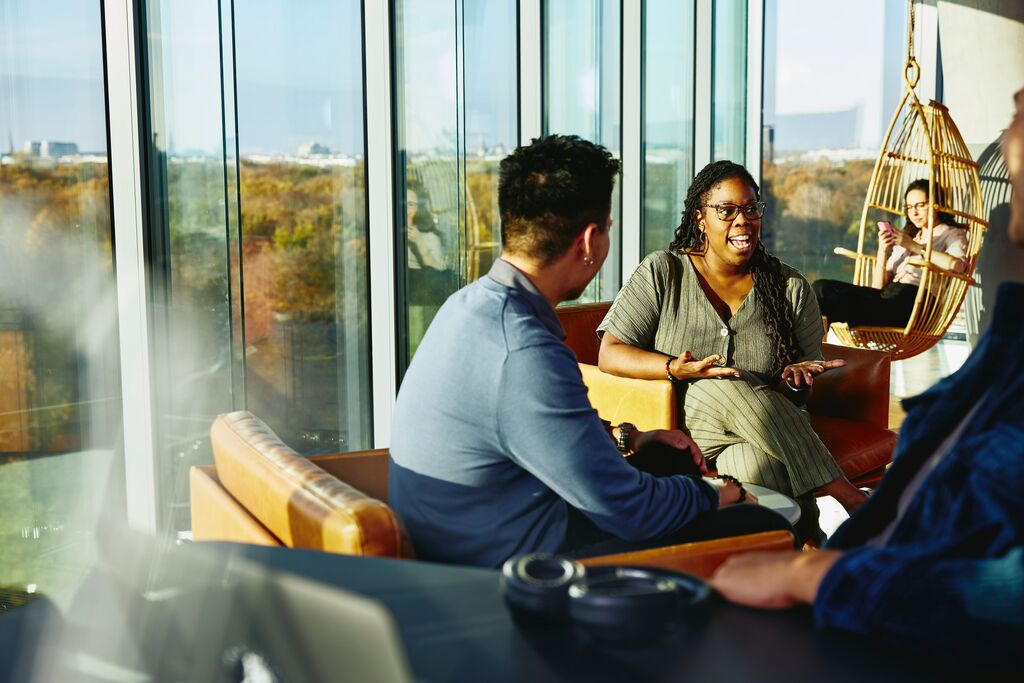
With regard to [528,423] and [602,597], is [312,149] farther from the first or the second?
[602,597]

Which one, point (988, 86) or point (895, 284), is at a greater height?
point (988, 86)

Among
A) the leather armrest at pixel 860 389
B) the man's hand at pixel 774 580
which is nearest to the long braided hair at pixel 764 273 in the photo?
the leather armrest at pixel 860 389

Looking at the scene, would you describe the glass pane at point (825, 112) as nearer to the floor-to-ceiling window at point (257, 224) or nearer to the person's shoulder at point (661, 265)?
the floor-to-ceiling window at point (257, 224)

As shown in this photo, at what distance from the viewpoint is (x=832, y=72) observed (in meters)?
7.20

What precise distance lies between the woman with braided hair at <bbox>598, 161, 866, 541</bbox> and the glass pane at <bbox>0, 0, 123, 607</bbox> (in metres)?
1.78

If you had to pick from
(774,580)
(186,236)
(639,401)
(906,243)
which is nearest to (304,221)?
(186,236)

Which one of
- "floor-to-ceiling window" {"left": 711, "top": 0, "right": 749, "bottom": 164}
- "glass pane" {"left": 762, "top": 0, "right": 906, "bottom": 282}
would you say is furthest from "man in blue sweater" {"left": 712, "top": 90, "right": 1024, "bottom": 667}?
"glass pane" {"left": 762, "top": 0, "right": 906, "bottom": 282}

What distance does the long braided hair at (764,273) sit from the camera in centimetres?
343

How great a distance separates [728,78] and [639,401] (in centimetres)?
428

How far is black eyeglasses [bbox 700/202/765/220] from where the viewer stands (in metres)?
3.45

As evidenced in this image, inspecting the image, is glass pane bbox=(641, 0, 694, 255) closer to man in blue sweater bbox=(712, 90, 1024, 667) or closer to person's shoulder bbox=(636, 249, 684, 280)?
person's shoulder bbox=(636, 249, 684, 280)

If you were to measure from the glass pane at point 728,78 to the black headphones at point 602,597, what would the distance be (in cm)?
625

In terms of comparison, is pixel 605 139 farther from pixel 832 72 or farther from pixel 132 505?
pixel 132 505

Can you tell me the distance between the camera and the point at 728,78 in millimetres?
7066
